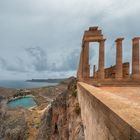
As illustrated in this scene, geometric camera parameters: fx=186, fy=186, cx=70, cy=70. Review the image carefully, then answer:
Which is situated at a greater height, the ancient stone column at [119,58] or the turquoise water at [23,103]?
the ancient stone column at [119,58]

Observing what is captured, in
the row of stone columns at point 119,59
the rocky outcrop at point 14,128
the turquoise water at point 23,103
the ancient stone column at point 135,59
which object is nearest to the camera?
the ancient stone column at point 135,59

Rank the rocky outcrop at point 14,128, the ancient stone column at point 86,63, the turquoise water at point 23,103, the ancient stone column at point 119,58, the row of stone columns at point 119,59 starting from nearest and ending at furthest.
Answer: the row of stone columns at point 119,59 → the ancient stone column at point 119,58 → the ancient stone column at point 86,63 → the rocky outcrop at point 14,128 → the turquoise water at point 23,103

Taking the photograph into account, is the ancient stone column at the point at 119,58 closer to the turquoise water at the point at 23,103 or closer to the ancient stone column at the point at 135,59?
the ancient stone column at the point at 135,59

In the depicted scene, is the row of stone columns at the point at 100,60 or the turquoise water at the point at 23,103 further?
the turquoise water at the point at 23,103

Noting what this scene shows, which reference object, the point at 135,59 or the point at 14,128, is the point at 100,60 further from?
the point at 14,128

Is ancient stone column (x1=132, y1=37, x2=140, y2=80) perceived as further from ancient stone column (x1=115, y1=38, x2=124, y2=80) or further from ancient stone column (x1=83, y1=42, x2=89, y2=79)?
ancient stone column (x1=83, y1=42, x2=89, y2=79)

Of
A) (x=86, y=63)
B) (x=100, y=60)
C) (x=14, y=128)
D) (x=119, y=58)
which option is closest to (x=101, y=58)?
(x=100, y=60)

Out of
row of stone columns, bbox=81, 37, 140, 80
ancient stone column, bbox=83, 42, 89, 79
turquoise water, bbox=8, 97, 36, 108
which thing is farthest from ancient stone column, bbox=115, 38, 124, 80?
turquoise water, bbox=8, 97, 36, 108

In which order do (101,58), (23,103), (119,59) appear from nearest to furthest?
(119,59) → (101,58) → (23,103)

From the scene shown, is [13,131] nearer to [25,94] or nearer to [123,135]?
[123,135]

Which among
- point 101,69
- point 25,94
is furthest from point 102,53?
point 25,94

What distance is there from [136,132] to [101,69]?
18925 millimetres

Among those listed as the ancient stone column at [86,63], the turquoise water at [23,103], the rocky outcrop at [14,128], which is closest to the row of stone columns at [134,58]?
the ancient stone column at [86,63]

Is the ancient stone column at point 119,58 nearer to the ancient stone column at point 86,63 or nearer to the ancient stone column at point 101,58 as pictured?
the ancient stone column at point 101,58
